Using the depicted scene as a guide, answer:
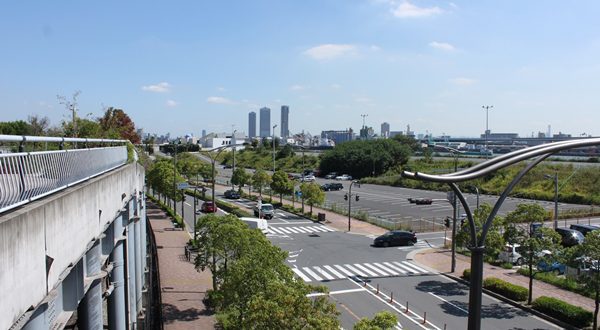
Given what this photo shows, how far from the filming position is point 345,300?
2244 cm

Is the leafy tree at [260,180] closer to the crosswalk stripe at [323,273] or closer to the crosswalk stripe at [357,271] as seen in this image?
the crosswalk stripe at [323,273]

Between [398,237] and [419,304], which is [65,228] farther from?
[398,237]

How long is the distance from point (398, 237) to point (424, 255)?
3.24 meters

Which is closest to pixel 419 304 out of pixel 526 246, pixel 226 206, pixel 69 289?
pixel 526 246

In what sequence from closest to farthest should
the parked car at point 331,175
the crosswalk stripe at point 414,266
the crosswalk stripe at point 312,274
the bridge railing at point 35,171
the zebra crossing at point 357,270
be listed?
the bridge railing at point 35,171, the crosswalk stripe at point 312,274, the zebra crossing at point 357,270, the crosswalk stripe at point 414,266, the parked car at point 331,175

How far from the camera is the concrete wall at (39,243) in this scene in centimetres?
479

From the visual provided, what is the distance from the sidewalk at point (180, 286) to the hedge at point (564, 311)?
1396 cm

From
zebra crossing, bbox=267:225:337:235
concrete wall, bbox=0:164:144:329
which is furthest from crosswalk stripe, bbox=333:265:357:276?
concrete wall, bbox=0:164:144:329

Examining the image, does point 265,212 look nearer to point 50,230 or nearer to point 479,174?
point 50,230

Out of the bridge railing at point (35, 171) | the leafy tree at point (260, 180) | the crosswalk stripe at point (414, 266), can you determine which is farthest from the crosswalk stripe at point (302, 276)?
the leafy tree at point (260, 180)

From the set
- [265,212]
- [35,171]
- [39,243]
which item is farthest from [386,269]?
[39,243]

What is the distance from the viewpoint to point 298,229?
41.1 meters

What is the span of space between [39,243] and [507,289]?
72.3 feet

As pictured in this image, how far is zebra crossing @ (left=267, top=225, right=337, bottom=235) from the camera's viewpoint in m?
39.7
